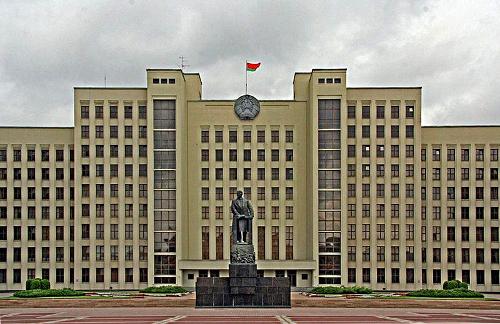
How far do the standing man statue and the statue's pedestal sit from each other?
227 centimetres

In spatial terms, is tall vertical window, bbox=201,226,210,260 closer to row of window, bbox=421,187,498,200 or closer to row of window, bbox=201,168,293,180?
row of window, bbox=201,168,293,180

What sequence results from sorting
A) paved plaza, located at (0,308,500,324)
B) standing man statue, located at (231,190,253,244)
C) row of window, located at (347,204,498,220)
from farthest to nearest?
row of window, located at (347,204,498,220) < standing man statue, located at (231,190,253,244) < paved plaza, located at (0,308,500,324)

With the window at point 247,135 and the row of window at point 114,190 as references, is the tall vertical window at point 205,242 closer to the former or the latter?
the row of window at point 114,190

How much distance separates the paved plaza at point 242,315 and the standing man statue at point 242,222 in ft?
18.8

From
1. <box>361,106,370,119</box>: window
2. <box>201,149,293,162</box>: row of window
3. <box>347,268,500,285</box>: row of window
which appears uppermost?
<box>361,106,370,119</box>: window

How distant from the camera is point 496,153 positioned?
76.9 meters

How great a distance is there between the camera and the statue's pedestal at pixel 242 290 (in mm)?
45719

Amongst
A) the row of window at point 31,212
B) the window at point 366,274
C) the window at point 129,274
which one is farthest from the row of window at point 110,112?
the window at point 366,274

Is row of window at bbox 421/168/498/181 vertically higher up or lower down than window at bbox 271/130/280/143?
lower down

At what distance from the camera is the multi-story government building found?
74812 mm

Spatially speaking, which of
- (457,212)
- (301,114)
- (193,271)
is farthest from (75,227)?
(457,212)

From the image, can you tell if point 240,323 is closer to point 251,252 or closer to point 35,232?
point 251,252

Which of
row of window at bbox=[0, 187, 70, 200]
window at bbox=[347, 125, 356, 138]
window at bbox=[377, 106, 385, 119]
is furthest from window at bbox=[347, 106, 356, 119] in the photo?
row of window at bbox=[0, 187, 70, 200]

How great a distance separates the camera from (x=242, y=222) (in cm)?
4831
